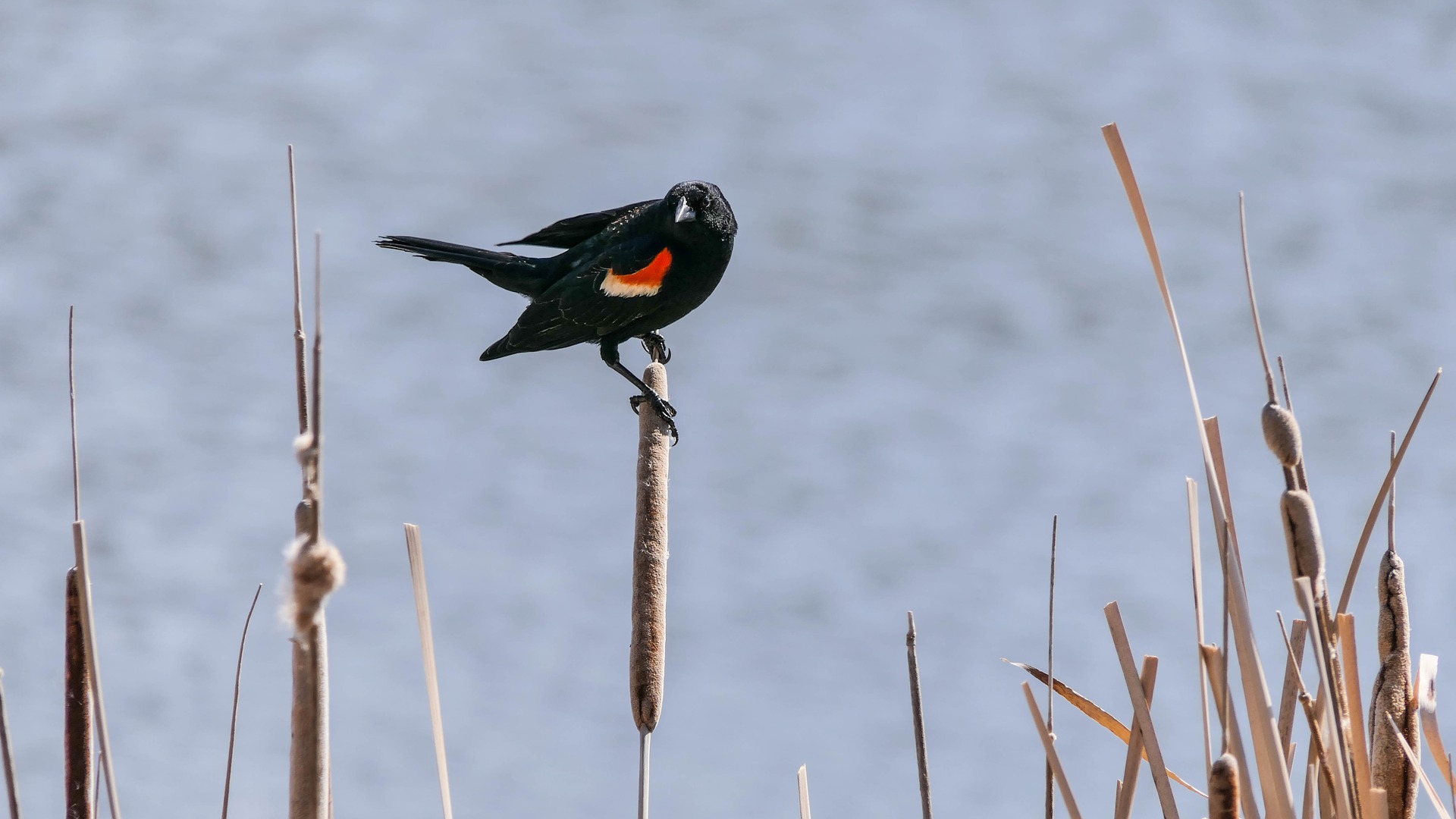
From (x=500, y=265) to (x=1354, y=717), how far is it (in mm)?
2882

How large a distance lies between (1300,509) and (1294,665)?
12.1 inches

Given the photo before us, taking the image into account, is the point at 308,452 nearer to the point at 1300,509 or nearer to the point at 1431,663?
the point at 1300,509

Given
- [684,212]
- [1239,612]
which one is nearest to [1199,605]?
[1239,612]

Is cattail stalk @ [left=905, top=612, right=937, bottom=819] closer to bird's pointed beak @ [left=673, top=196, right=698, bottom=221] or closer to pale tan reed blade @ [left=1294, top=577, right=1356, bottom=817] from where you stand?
pale tan reed blade @ [left=1294, top=577, right=1356, bottom=817]

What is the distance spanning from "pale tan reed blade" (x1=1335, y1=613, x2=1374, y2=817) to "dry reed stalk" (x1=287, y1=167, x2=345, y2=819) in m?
0.89

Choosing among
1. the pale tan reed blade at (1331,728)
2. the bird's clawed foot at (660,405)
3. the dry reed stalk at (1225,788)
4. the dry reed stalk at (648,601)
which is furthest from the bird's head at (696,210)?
the dry reed stalk at (1225,788)

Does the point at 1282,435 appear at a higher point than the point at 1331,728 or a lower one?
higher

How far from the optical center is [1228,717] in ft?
3.27

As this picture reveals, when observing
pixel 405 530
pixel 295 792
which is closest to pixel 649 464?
pixel 405 530

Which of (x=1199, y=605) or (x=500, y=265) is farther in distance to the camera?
(x=500, y=265)

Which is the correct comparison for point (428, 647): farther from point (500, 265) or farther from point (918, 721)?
point (500, 265)

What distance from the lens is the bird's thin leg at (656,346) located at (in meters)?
3.54

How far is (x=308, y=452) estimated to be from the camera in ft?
2.62

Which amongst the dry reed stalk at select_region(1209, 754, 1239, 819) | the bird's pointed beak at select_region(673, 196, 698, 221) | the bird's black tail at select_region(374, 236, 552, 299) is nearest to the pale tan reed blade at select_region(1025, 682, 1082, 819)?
the dry reed stalk at select_region(1209, 754, 1239, 819)
